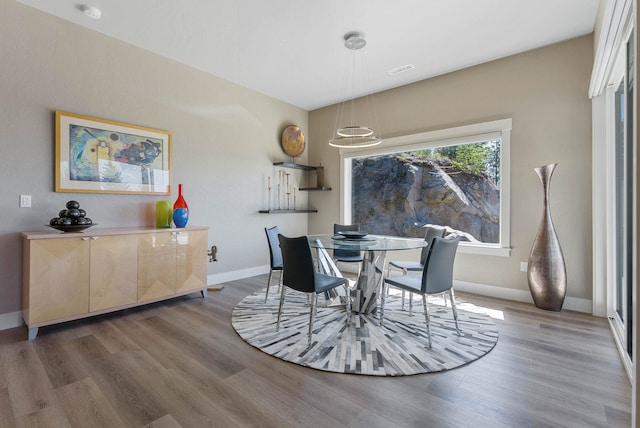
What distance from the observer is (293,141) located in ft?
16.7

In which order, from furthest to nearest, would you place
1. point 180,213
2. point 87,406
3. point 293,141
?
point 293,141 → point 180,213 → point 87,406

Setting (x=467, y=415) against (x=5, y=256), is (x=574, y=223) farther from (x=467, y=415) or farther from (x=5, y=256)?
(x=5, y=256)

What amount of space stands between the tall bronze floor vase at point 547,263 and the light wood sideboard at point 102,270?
3.69 m

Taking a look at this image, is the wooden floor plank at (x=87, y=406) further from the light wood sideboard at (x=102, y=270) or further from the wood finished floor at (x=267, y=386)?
the light wood sideboard at (x=102, y=270)

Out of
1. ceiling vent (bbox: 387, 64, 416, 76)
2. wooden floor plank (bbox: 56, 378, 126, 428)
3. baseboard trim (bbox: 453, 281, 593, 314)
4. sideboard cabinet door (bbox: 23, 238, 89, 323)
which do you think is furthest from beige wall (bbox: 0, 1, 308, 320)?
baseboard trim (bbox: 453, 281, 593, 314)

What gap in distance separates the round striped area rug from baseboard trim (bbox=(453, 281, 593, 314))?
1.85 feet

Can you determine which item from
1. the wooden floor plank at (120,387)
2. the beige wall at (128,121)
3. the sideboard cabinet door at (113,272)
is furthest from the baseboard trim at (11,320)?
the wooden floor plank at (120,387)

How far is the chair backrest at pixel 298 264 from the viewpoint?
7.70 ft

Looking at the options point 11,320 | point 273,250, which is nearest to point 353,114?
point 273,250

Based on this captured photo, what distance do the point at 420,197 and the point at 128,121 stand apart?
3.84m

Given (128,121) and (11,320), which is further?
(128,121)

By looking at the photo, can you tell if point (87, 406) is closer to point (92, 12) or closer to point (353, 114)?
point (92, 12)

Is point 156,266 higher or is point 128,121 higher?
point 128,121

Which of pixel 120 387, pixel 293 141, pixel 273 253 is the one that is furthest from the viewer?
pixel 293 141
